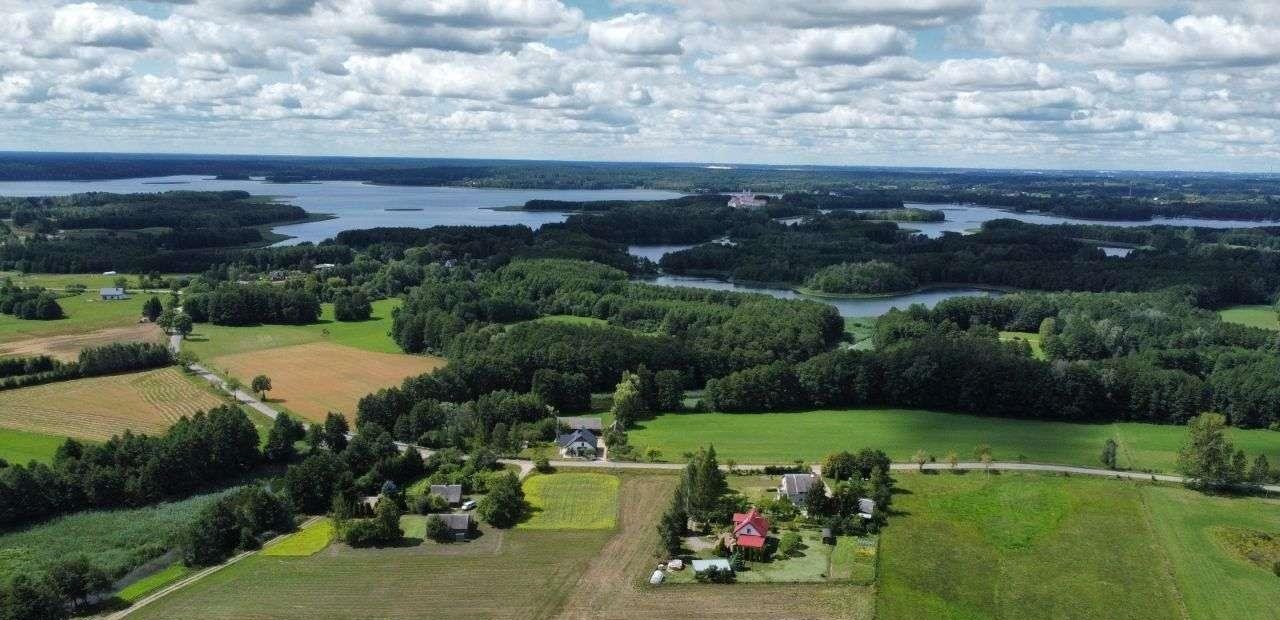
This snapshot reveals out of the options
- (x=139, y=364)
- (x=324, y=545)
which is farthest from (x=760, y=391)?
(x=139, y=364)

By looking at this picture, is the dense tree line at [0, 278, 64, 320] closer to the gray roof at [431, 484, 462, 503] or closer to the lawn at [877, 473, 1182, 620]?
the gray roof at [431, 484, 462, 503]

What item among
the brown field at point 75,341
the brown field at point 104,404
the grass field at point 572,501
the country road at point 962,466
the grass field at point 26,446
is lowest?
the grass field at point 572,501

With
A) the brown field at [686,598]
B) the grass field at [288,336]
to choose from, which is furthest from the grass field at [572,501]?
the grass field at [288,336]

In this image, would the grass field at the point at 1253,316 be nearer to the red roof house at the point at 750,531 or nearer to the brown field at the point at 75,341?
the red roof house at the point at 750,531

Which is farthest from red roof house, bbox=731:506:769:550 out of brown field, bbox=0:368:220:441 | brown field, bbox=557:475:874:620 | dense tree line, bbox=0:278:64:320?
dense tree line, bbox=0:278:64:320

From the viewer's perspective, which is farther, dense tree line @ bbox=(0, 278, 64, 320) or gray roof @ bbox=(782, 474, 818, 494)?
dense tree line @ bbox=(0, 278, 64, 320)

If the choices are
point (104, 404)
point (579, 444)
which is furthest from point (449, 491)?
point (104, 404)

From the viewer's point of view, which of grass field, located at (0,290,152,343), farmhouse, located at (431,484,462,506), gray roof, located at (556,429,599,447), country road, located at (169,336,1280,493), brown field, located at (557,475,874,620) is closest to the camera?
brown field, located at (557,475,874,620)
